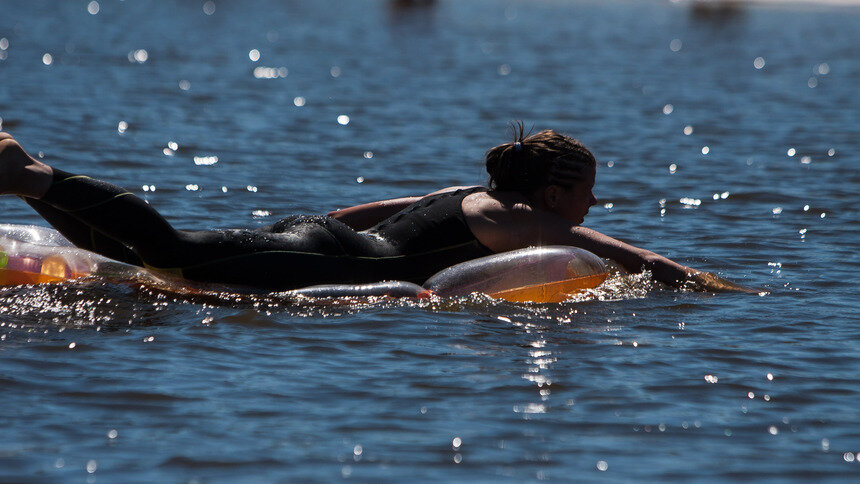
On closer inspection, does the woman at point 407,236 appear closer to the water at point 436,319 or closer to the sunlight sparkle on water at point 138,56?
the water at point 436,319

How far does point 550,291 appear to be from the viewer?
6.16 meters

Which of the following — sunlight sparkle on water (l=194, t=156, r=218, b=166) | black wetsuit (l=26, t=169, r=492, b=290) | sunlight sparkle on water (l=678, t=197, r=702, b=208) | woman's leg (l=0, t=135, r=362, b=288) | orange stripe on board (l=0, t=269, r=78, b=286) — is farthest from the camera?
sunlight sparkle on water (l=194, t=156, r=218, b=166)

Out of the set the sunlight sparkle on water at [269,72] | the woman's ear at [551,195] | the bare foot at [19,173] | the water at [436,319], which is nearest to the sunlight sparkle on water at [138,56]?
the water at [436,319]

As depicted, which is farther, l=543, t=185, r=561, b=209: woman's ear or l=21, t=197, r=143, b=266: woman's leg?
l=543, t=185, r=561, b=209: woman's ear

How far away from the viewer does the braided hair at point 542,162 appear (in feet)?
20.2

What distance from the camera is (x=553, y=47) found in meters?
26.5

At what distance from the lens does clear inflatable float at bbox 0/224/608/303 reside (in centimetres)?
602

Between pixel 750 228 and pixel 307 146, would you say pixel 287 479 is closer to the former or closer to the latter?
pixel 750 228

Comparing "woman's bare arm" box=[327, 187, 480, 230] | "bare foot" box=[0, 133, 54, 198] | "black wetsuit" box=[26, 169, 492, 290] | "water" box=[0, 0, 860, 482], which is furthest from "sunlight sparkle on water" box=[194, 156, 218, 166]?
"bare foot" box=[0, 133, 54, 198]

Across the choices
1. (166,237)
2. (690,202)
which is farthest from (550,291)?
(690,202)

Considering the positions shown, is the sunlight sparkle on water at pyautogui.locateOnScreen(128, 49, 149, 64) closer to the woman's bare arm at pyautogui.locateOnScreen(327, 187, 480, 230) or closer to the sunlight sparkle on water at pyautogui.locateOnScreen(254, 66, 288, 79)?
the sunlight sparkle on water at pyautogui.locateOnScreen(254, 66, 288, 79)

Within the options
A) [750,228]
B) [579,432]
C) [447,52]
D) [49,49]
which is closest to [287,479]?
[579,432]

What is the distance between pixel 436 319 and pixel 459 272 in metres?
0.38

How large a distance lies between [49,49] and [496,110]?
9.19m
